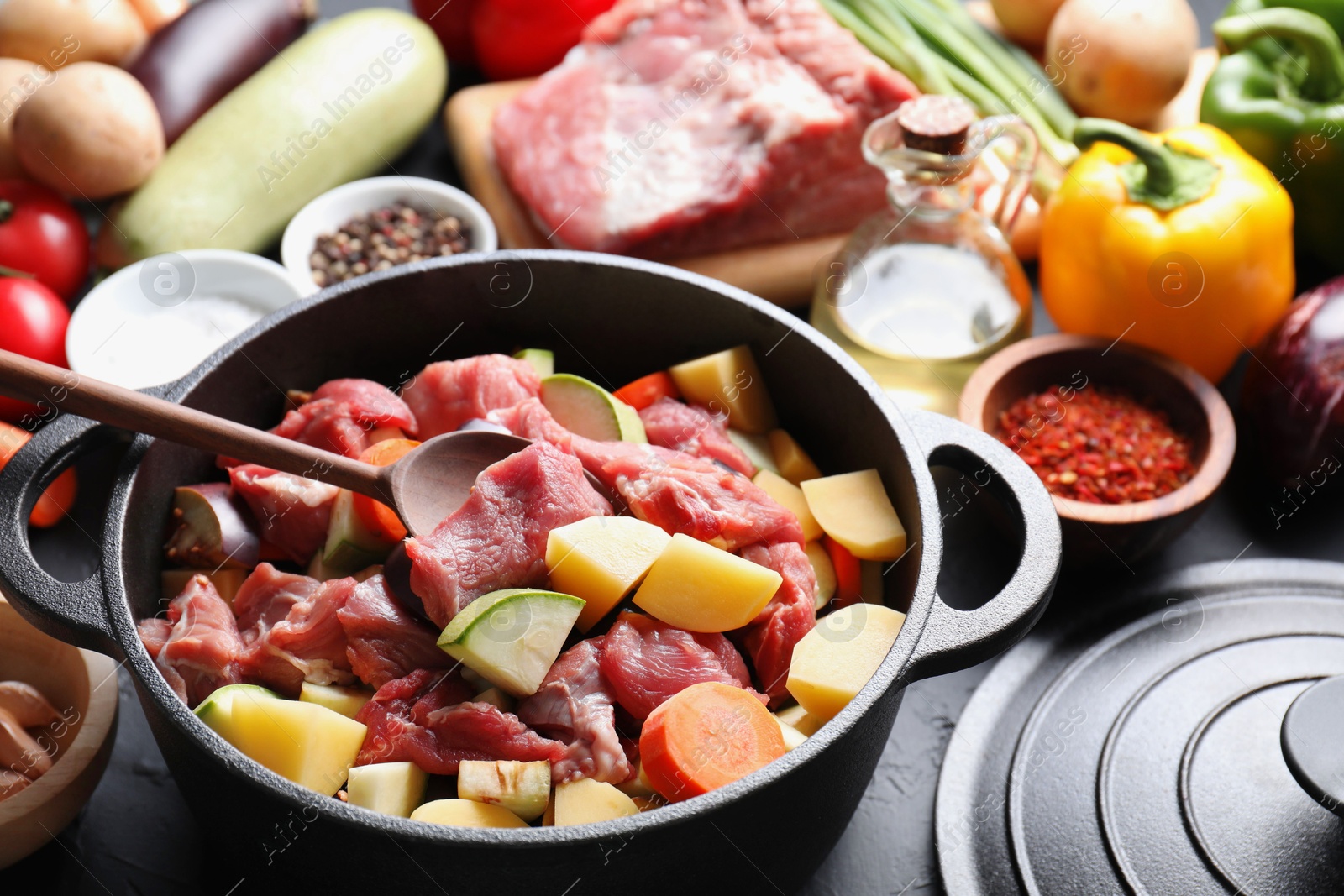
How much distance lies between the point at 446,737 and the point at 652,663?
285 millimetres

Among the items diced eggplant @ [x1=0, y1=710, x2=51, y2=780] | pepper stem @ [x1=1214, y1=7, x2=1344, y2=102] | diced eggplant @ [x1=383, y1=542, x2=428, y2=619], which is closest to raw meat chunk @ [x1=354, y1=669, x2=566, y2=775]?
diced eggplant @ [x1=383, y1=542, x2=428, y2=619]

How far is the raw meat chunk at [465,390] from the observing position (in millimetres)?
1783

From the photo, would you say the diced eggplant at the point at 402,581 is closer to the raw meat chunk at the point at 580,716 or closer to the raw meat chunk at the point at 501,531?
the raw meat chunk at the point at 501,531

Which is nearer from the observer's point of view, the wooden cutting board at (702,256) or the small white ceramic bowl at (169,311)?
the small white ceramic bowl at (169,311)

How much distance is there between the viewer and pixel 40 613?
1371mm

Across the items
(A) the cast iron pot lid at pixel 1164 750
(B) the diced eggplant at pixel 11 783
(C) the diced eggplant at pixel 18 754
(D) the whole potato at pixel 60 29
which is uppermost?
(D) the whole potato at pixel 60 29

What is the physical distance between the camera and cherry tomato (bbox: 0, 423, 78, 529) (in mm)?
2045

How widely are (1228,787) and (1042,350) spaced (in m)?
0.85

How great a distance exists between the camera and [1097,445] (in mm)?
2070

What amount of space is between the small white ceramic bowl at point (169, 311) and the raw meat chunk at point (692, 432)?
3.20 feet

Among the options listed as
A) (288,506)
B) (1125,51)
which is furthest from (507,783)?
(1125,51)

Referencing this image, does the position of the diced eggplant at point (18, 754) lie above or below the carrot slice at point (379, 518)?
below

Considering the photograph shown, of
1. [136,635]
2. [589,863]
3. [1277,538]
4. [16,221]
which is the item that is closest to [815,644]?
[589,863]

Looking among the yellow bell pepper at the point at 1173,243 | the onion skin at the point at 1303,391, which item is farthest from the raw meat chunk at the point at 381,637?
the onion skin at the point at 1303,391
